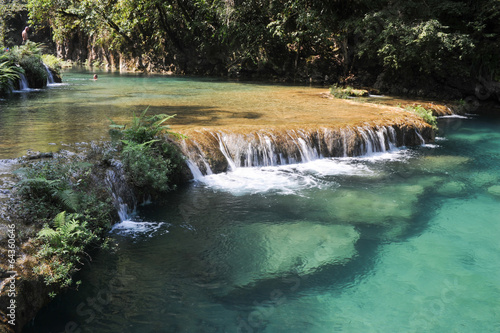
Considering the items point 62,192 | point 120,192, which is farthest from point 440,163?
point 62,192

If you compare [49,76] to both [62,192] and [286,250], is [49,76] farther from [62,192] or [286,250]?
[286,250]

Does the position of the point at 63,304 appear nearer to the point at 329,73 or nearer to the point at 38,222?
the point at 38,222

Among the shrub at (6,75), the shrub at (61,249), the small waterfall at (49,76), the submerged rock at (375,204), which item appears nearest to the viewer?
the shrub at (61,249)

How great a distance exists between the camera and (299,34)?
974 inches

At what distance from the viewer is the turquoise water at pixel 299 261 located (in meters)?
4.92

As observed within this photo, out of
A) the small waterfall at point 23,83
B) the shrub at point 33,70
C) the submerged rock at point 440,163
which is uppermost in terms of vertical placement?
the shrub at point 33,70

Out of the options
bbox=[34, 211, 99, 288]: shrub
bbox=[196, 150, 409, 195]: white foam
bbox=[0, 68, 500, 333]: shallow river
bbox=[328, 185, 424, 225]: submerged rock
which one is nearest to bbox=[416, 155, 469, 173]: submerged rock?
bbox=[0, 68, 500, 333]: shallow river

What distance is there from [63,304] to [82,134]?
534cm

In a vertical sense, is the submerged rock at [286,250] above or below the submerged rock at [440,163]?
below

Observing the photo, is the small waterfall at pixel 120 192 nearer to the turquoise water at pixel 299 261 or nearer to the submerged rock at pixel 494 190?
the turquoise water at pixel 299 261

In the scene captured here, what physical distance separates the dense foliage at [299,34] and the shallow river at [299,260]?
1225 centimetres

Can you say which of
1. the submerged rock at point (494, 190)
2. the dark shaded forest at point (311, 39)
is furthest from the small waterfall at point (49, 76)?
the submerged rock at point (494, 190)

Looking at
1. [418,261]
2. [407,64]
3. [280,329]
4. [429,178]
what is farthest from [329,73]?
[280,329]

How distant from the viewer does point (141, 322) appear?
4738 mm
